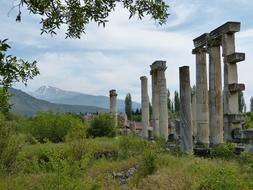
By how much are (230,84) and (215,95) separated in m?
1.93

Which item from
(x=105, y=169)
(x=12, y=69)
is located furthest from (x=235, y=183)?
(x=105, y=169)

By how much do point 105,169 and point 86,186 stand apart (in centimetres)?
868

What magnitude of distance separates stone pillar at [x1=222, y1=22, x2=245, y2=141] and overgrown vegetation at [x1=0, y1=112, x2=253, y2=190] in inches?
72.5

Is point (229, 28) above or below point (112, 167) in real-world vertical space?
above

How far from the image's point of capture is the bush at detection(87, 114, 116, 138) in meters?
34.5

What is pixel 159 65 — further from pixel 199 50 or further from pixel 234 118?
pixel 234 118

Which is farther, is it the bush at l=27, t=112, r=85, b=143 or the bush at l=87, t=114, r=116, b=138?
the bush at l=87, t=114, r=116, b=138

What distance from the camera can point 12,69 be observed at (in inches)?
217

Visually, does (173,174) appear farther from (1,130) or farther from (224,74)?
(224,74)

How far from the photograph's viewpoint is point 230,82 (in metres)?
22.4

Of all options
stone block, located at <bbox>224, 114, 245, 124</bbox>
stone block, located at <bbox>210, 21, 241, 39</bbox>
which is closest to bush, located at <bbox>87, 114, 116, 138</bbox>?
stone block, located at <bbox>210, 21, 241, 39</bbox>

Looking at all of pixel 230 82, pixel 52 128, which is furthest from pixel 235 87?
pixel 52 128

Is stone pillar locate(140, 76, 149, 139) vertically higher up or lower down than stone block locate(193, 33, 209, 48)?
lower down

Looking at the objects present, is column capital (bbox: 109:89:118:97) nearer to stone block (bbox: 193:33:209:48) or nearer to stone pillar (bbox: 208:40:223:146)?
stone block (bbox: 193:33:209:48)
